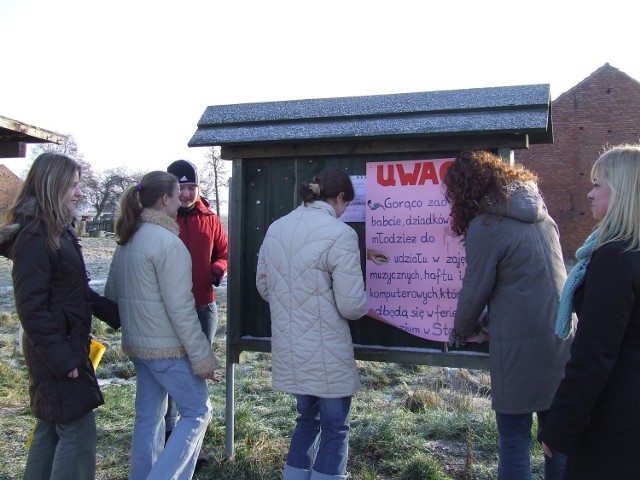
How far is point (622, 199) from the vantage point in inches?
74.5

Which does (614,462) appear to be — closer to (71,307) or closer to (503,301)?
(503,301)

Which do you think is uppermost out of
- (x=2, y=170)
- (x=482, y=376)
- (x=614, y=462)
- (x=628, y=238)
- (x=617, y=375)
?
(x=2, y=170)

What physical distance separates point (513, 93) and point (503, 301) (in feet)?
4.25

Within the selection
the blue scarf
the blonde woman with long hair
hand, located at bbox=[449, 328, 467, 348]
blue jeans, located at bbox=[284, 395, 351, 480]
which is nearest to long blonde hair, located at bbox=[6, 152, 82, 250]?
the blonde woman with long hair

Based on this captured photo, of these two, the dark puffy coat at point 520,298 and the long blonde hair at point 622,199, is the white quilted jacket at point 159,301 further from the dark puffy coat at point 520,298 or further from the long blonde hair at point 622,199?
the long blonde hair at point 622,199

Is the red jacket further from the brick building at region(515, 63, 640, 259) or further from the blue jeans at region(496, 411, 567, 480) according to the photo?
the brick building at region(515, 63, 640, 259)

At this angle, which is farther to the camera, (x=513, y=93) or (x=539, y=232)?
(x=513, y=93)

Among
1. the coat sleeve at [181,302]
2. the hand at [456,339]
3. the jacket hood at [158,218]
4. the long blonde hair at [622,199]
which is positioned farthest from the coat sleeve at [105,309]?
the long blonde hair at [622,199]

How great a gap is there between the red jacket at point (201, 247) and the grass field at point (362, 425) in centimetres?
109

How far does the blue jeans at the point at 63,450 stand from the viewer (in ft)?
9.19

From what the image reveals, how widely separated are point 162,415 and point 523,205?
2119mm

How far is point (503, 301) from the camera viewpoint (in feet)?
8.60

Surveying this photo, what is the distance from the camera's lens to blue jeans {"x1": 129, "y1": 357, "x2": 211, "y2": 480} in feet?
9.76

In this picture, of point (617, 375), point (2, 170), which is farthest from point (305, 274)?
point (2, 170)
